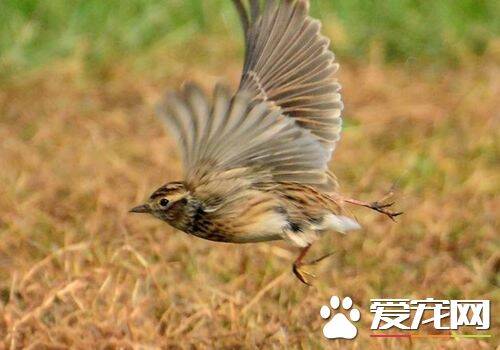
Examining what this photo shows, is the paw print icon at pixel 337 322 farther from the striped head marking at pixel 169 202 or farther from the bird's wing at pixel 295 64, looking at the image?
the striped head marking at pixel 169 202

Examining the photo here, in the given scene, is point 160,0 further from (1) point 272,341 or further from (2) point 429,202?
(1) point 272,341

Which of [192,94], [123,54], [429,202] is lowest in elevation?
[192,94]

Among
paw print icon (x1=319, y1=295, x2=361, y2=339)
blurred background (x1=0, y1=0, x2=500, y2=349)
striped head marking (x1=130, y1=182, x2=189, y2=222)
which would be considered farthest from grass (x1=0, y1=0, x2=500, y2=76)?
striped head marking (x1=130, y1=182, x2=189, y2=222)

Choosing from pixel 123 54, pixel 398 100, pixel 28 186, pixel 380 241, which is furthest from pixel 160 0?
pixel 380 241

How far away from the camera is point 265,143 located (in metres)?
4.40

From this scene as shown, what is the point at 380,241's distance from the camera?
20.7 ft

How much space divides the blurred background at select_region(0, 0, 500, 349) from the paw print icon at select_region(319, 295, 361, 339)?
36mm

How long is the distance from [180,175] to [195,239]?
1010 mm

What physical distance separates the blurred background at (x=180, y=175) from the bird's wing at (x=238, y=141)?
2.33 ft

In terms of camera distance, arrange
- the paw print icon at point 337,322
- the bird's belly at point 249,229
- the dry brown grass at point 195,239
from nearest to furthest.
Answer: the bird's belly at point 249,229 < the paw print icon at point 337,322 < the dry brown grass at point 195,239

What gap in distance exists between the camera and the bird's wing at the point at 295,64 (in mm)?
4824

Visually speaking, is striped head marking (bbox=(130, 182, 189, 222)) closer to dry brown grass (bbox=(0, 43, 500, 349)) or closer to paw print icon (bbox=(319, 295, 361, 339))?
dry brown grass (bbox=(0, 43, 500, 349))

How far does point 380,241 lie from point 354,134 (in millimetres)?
1497

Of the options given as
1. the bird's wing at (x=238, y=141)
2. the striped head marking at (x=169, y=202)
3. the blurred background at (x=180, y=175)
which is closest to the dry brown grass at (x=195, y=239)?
the blurred background at (x=180, y=175)
